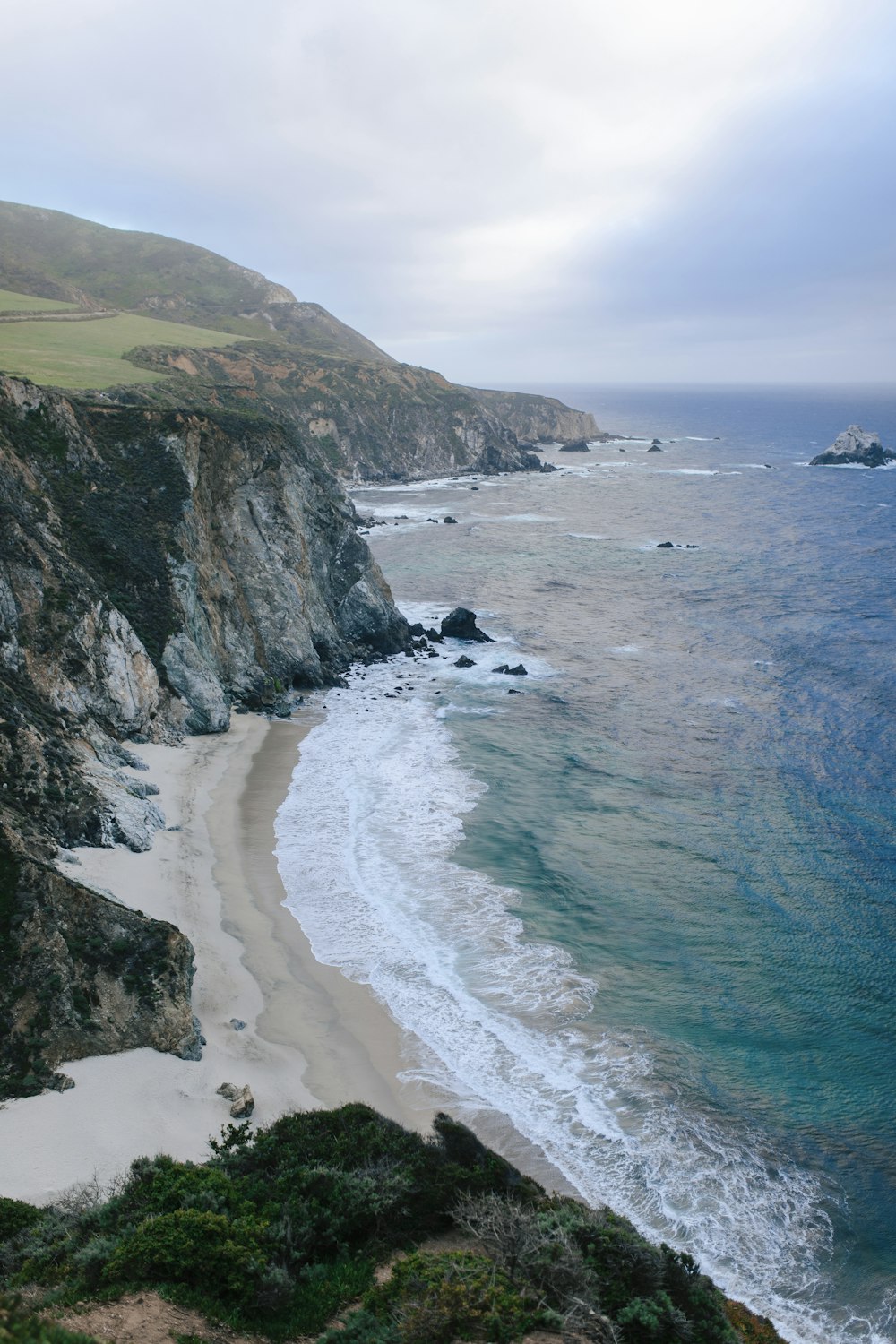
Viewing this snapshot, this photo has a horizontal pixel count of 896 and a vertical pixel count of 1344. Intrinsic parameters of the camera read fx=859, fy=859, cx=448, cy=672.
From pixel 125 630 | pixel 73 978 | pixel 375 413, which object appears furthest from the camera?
pixel 375 413

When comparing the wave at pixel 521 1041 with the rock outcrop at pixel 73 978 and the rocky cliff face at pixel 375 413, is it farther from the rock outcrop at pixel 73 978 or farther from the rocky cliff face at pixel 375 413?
A: the rocky cliff face at pixel 375 413

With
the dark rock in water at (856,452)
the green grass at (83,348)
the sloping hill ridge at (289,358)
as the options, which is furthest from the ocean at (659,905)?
the dark rock in water at (856,452)

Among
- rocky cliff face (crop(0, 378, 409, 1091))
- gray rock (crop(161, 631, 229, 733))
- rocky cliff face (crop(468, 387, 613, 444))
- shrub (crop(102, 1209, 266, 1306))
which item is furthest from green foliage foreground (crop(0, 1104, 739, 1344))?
rocky cliff face (crop(468, 387, 613, 444))

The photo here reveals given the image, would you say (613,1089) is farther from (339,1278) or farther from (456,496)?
(456,496)

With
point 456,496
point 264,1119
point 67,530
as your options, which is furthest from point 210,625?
point 456,496

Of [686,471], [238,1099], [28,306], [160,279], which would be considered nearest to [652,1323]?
[238,1099]

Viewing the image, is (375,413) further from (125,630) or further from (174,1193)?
(174,1193)

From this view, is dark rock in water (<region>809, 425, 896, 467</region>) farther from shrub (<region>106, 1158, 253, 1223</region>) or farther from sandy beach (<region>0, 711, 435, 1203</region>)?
shrub (<region>106, 1158, 253, 1223</region>)
